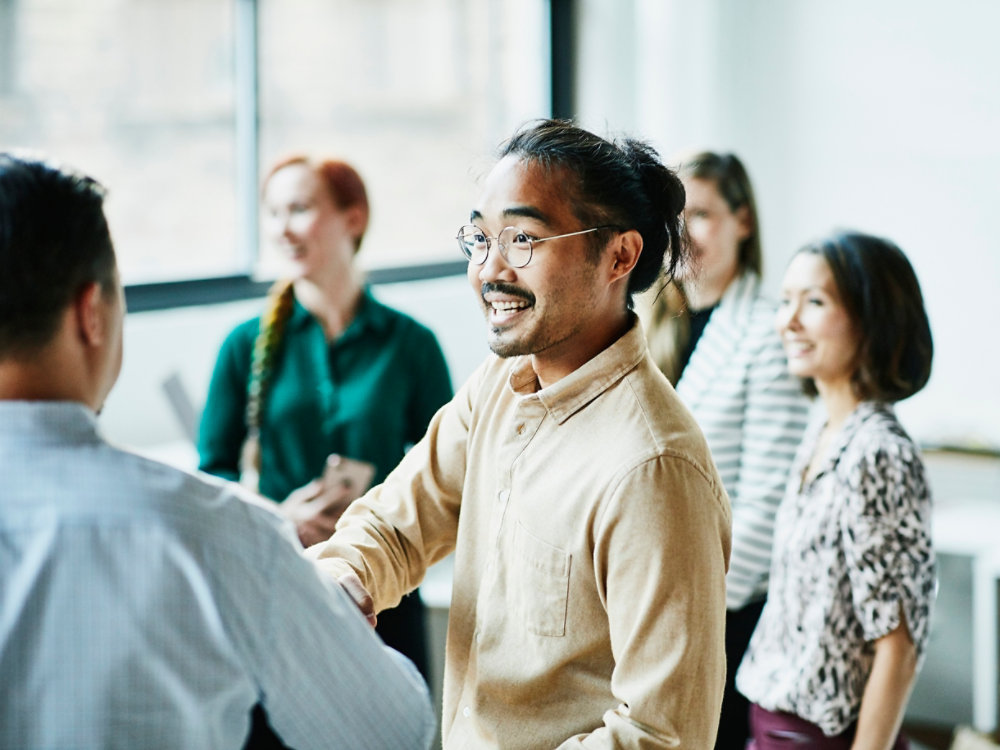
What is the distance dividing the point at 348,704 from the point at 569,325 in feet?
1.72

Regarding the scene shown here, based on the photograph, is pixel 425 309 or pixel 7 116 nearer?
pixel 7 116

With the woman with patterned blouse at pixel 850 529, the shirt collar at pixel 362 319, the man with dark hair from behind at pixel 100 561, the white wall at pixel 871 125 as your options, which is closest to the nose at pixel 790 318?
the woman with patterned blouse at pixel 850 529

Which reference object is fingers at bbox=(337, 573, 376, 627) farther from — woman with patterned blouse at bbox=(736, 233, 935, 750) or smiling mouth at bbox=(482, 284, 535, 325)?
woman with patterned blouse at bbox=(736, 233, 935, 750)

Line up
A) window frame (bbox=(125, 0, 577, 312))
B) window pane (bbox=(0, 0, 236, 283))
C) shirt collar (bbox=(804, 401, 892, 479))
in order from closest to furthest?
shirt collar (bbox=(804, 401, 892, 479)) → window pane (bbox=(0, 0, 236, 283)) → window frame (bbox=(125, 0, 577, 312))

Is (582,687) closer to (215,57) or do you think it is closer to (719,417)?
(719,417)

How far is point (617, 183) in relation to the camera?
1.39 meters

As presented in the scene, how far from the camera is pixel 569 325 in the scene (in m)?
1.37

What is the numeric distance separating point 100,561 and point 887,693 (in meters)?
1.29

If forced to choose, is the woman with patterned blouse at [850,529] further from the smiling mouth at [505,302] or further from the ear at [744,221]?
the smiling mouth at [505,302]

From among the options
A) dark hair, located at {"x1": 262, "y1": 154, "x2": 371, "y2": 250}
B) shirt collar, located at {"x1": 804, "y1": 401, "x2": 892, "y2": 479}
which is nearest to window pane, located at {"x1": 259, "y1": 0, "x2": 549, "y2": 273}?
dark hair, located at {"x1": 262, "y1": 154, "x2": 371, "y2": 250}

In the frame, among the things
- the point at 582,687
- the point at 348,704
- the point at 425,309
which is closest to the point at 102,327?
the point at 348,704

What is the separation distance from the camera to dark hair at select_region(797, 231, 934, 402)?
199 cm

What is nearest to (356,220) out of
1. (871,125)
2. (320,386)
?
(320,386)

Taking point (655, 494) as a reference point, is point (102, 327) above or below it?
above
